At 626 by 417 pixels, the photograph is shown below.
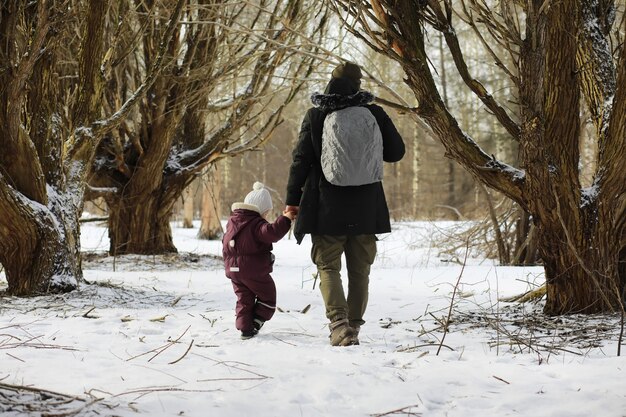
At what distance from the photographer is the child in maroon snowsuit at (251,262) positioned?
3.90 meters

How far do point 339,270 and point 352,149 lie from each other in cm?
71

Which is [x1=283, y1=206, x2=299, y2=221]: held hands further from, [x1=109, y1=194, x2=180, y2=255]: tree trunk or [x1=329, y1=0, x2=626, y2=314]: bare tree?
[x1=109, y1=194, x2=180, y2=255]: tree trunk

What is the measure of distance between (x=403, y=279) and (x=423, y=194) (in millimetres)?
20669

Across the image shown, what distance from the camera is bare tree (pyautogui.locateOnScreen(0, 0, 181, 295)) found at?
5090mm

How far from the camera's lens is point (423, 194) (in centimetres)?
2714

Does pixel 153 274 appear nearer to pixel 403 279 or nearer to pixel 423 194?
pixel 403 279

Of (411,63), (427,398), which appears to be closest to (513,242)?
(411,63)

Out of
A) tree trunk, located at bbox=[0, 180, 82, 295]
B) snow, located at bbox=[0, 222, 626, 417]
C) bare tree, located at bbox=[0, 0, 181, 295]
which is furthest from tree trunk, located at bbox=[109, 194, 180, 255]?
snow, located at bbox=[0, 222, 626, 417]

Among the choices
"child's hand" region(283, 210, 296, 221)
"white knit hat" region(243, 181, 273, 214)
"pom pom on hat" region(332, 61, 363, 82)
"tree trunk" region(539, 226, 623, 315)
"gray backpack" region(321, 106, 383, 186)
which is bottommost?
"tree trunk" region(539, 226, 623, 315)

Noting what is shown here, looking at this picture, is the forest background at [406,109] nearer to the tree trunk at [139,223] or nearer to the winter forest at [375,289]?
the winter forest at [375,289]

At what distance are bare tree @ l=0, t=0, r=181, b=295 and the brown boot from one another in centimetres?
277

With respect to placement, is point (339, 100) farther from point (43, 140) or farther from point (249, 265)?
point (43, 140)

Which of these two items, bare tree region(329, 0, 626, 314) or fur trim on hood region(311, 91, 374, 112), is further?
A: bare tree region(329, 0, 626, 314)

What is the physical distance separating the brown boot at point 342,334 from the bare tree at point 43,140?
2.77m
